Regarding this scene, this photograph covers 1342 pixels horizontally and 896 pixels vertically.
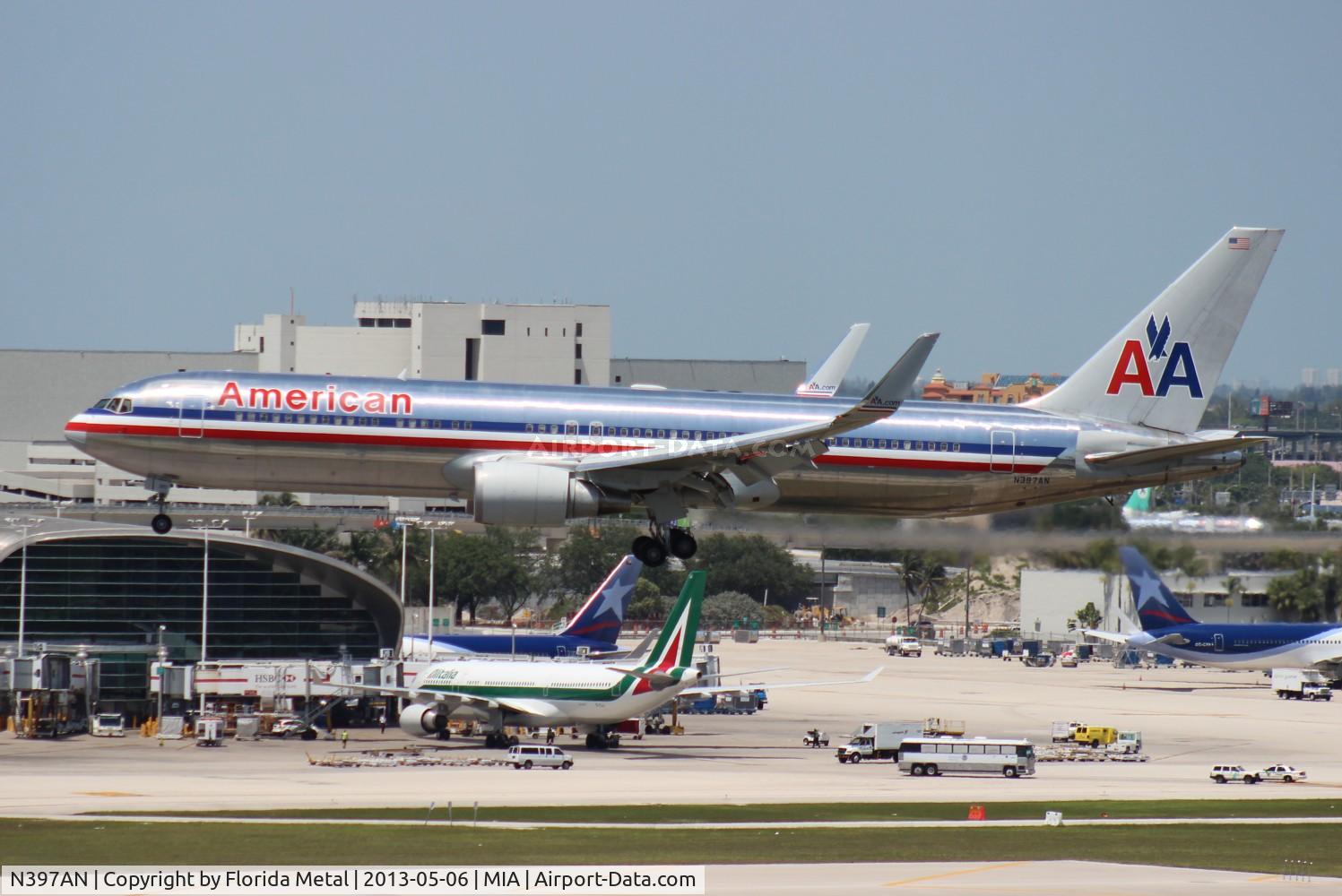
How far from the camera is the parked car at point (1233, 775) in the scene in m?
67.6

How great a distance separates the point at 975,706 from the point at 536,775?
41.5 meters

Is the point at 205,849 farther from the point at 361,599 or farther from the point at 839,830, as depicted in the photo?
the point at 361,599

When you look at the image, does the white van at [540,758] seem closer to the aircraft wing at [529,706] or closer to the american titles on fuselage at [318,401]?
the aircraft wing at [529,706]

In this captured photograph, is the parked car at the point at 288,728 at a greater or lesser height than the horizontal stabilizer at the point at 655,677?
lesser

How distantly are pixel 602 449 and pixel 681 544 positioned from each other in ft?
11.5

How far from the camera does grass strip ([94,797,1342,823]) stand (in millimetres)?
51750

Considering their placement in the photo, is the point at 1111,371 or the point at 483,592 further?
the point at 483,592

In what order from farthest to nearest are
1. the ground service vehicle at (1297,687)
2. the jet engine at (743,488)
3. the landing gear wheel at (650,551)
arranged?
the ground service vehicle at (1297,687) → the landing gear wheel at (650,551) → the jet engine at (743,488)

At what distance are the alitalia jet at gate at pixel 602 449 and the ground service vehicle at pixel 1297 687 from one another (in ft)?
204

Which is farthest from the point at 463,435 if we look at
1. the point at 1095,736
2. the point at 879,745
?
the point at 1095,736

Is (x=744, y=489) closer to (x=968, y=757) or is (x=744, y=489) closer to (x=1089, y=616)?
(x=968, y=757)

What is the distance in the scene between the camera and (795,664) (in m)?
129

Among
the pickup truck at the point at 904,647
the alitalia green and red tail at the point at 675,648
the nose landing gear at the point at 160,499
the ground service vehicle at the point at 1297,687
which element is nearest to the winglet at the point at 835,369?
the alitalia green and red tail at the point at 675,648

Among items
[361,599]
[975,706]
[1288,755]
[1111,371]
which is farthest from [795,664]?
[1111,371]
